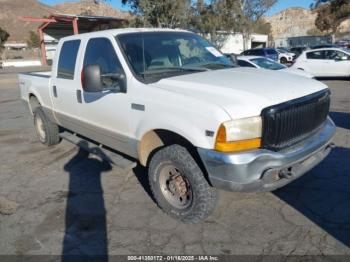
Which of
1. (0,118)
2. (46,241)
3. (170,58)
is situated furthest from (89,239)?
(0,118)

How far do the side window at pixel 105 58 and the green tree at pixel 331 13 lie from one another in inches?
1820

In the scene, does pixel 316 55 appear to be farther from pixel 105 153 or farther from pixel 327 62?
pixel 105 153

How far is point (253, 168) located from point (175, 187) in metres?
1.05

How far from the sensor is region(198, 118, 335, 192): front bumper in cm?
319

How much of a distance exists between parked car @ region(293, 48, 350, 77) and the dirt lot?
11.3 meters

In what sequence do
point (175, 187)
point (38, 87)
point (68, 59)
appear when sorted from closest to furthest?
1. point (175, 187)
2. point (68, 59)
3. point (38, 87)

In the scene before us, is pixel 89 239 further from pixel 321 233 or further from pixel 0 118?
pixel 0 118

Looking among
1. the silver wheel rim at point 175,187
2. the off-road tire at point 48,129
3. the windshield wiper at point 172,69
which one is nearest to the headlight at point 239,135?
the silver wheel rim at point 175,187

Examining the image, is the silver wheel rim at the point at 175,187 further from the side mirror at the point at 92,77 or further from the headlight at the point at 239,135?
the side mirror at the point at 92,77

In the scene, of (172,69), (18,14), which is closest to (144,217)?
(172,69)

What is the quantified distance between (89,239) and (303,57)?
1565 cm

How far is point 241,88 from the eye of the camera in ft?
11.5

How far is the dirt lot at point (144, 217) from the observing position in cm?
351

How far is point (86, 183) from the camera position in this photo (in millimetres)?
5133
